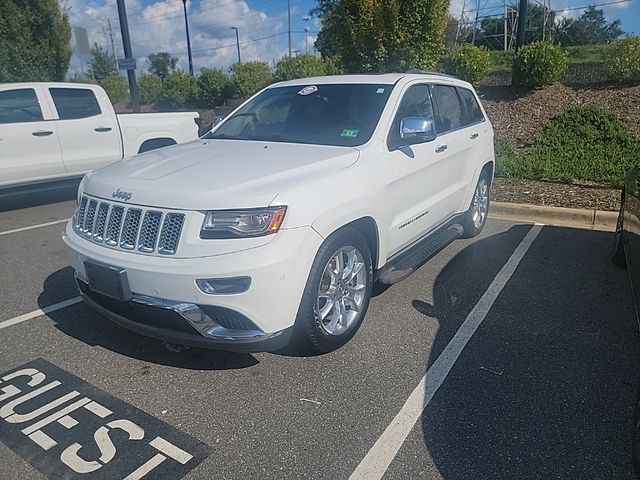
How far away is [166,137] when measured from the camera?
895 centimetres

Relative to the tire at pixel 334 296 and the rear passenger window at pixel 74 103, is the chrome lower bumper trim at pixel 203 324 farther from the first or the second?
the rear passenger window at pixel 74 103

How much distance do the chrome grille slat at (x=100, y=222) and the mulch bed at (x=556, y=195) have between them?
583cm

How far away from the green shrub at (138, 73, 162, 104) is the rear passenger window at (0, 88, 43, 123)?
21614mm

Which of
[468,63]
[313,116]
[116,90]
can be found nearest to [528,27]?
[468,63]

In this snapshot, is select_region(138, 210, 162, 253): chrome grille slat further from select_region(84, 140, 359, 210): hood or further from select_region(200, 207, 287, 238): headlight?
select_region(200, 207, 287, 238): headlight

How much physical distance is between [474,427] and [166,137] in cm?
773

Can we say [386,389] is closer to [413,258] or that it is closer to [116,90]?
[413,258]

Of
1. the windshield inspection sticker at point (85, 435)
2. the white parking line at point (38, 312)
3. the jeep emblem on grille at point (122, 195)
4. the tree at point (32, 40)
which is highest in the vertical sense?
the tree at point (32, 40)

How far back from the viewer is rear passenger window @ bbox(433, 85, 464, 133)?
4.82 metres

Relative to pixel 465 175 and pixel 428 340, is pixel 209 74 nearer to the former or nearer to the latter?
pixel 465 175

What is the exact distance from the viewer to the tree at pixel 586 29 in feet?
145

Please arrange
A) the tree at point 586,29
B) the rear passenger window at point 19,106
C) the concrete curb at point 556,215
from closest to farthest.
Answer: the concrete curb at point 556,215, the rear passenger window at point 19,106, the tree at point 586,29

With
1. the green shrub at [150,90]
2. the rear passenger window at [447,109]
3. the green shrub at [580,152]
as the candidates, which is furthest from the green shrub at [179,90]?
the rear passenger window at [447,109]

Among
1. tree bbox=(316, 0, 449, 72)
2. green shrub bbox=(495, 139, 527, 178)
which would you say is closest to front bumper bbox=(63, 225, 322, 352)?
green shrub bbox=(495, 139, 527, 178)
